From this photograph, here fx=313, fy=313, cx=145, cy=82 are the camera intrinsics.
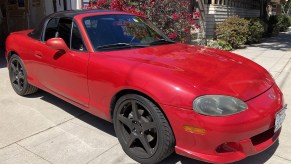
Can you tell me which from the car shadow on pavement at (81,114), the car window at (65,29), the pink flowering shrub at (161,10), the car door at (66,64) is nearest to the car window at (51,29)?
the car door at (66,64)

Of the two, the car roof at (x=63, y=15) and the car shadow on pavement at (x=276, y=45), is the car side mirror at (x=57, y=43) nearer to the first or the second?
the car roof at (x=63, y=15)

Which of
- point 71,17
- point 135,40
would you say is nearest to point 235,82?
point 135,40

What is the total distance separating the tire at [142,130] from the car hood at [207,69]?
366 millimetres

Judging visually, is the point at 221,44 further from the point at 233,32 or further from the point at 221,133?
the point at 221,133

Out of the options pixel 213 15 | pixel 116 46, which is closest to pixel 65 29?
pixel 116 46

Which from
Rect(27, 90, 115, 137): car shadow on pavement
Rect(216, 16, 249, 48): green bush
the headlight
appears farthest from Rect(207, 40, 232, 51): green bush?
the headlight

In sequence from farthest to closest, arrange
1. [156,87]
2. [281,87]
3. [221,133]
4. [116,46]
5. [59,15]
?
[281,87] < [59,15] < [116,46] < [156,87] < [221,133]

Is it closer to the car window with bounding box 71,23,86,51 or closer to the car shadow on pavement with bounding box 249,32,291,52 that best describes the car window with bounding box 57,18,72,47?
the car window with bounding box 71,23,86,51

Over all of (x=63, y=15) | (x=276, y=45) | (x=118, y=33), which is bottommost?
(x=276, y=45)

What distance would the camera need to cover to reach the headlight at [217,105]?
8.71 feet

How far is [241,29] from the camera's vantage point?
1202 cm

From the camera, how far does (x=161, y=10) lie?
7.64 m

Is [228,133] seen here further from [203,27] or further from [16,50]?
[203,27]

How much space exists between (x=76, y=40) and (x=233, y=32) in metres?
8.99
